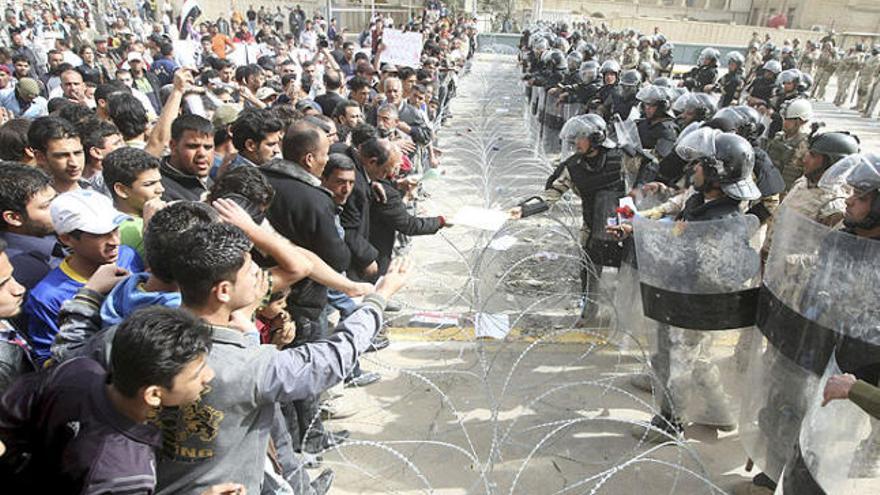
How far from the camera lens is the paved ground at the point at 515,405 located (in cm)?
340

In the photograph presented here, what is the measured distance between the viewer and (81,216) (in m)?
2.40

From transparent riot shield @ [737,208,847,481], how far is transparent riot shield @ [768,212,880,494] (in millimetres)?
20

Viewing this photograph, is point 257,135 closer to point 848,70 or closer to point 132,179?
point 132,179

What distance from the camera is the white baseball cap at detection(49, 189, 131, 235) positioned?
240 centimetres

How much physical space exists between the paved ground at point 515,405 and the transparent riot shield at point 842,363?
0.41 metres

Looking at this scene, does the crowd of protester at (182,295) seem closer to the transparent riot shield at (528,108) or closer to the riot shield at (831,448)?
the riot shield at (831,448)

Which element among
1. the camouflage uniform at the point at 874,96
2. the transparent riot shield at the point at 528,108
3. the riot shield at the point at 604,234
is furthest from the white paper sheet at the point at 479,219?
the camouflage uniform at the point at 874,96

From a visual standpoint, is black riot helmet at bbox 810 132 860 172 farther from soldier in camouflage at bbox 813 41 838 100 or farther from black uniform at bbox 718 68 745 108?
soldier in camouflage at bbox 813 41 838 100

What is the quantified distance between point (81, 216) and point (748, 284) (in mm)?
3424

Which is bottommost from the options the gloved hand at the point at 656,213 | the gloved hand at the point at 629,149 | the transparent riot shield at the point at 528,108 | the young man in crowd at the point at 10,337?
the transparent riot shield at the point at 528,108

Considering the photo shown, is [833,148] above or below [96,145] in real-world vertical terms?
above

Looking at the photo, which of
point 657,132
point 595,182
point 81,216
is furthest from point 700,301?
point 657,132

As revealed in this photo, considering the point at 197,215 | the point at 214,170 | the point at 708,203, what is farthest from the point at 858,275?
the point at 214,170

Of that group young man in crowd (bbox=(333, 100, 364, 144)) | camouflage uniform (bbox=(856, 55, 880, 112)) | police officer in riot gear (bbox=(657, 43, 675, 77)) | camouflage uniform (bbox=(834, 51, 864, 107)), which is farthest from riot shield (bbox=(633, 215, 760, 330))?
camouflage uniform (bbox=(834, 51, 864, 107))
